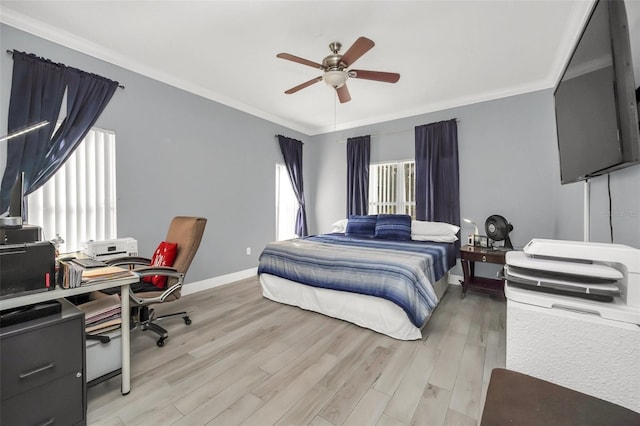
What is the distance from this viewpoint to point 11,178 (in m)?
2.13

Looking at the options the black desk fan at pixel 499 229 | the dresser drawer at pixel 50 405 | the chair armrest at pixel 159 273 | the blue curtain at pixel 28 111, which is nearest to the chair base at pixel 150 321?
the chair armrest at pixel 159 273

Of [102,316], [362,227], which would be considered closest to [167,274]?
[102,316]

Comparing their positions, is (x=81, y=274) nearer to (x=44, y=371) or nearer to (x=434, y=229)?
(x=44, y=371)

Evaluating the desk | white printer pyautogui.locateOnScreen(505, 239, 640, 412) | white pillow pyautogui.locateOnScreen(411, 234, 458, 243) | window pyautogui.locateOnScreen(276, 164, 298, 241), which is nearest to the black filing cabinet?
the desk

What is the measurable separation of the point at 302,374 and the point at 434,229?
8.45 feet

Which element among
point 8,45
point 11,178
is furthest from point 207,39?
point 11,178

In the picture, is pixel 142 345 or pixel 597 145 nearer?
pixel 597 145

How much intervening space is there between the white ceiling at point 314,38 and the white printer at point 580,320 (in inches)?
82.5

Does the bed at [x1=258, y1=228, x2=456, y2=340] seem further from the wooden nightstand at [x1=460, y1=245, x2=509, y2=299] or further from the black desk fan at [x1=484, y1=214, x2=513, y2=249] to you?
the black desk fan at [x1=484, y1=214, x2=513, y2=249]

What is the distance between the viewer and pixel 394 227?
371 cm

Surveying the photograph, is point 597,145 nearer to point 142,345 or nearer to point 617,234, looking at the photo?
point 617,234

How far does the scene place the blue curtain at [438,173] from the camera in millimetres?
3820

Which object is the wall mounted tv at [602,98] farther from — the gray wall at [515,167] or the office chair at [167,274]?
the office chair at [167,274]

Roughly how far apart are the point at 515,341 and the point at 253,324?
2.16 metres
